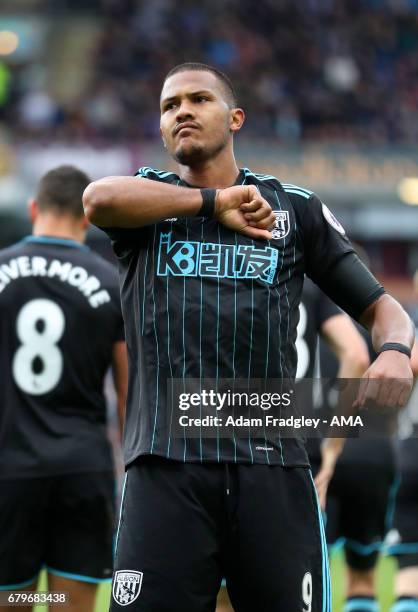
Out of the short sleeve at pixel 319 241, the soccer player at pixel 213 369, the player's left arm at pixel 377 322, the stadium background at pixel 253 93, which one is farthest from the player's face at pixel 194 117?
the stadium background at pixel 253 93

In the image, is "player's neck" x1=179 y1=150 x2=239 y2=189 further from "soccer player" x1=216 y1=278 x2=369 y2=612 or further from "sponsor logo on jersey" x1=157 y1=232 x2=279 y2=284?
"soccer player" x1=216 y1=278 x2=369 y2=612

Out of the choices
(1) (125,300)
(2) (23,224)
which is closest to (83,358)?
(1) (125,300)

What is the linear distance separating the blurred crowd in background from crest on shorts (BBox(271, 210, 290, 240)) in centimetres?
2166

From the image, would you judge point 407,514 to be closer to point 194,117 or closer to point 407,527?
point 407,527

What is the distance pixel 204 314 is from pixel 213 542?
675 mm

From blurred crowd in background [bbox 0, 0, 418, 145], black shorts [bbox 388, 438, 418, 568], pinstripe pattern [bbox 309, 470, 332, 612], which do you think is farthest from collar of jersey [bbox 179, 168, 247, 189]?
blurred crowd in background [bbox 0, 0, 418, 145]

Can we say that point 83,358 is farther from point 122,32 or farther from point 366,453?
point 122,32

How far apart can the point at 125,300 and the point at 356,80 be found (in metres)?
25.2

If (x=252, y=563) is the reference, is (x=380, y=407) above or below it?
above

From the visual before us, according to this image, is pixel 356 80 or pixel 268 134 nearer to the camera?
pixel 268 134

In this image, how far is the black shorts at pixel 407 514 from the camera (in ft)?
20.1

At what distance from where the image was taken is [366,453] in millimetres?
6523

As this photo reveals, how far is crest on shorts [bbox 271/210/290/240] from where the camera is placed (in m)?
3.61

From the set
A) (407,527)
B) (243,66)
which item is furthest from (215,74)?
(243,66)
